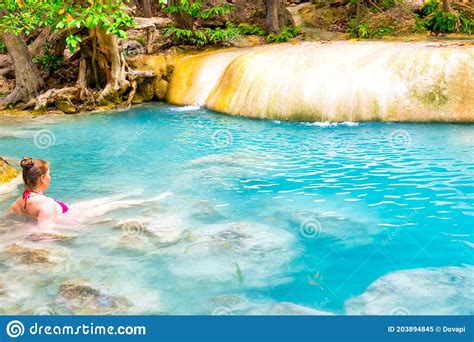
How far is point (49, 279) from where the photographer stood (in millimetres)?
6164

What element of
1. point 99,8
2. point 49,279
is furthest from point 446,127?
point 49,279

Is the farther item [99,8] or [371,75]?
[371,75]

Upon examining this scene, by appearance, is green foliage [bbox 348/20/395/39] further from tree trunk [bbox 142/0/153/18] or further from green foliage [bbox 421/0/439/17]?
tree trunk [bbox 142/0/153/18]

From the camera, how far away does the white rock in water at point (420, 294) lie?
5469 millimetres

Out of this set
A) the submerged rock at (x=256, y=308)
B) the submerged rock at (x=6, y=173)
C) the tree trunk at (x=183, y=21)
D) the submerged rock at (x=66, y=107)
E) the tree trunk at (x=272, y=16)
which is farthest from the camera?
the tree trunk at (x=272, y=16)

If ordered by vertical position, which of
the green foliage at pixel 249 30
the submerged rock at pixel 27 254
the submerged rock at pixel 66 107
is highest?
the green foliage at pixel 249 30

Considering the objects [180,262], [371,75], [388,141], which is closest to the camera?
[180,262]

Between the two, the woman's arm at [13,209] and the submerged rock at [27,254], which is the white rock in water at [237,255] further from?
the woman's arm at [13,209]

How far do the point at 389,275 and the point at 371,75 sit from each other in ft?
31.6

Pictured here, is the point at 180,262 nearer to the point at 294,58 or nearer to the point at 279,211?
the point at 279,211

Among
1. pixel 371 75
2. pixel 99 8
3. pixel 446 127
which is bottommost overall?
pixel 446 127

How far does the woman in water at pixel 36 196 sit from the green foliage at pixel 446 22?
17441 millimetres

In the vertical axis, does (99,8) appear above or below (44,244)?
above

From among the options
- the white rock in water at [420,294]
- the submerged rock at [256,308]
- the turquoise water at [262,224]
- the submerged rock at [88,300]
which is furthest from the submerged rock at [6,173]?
the white rock in water at [420,294]
